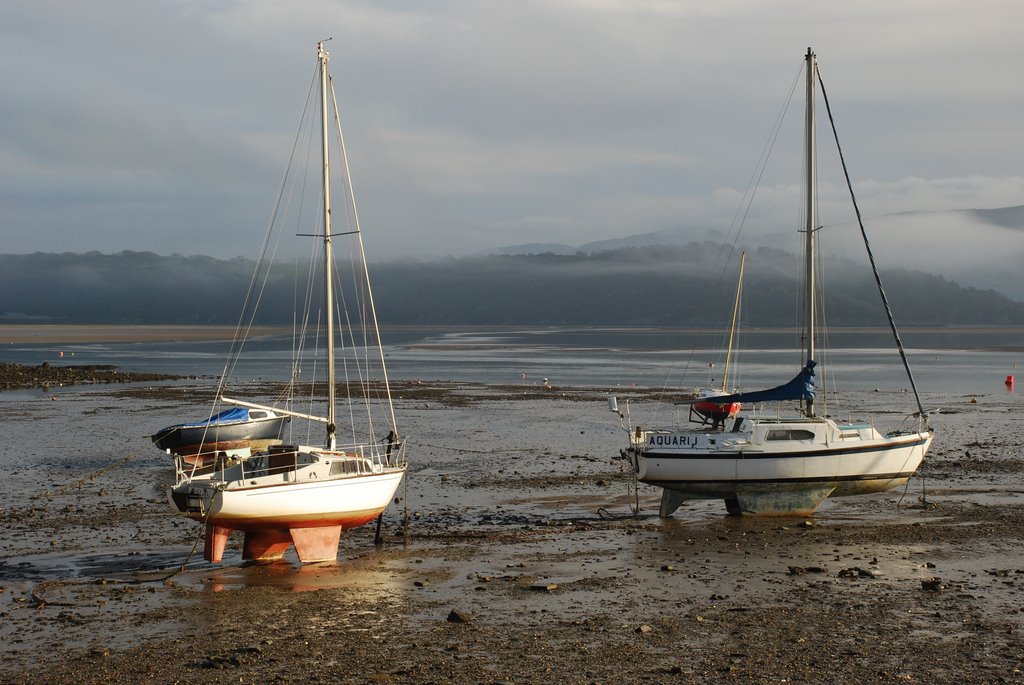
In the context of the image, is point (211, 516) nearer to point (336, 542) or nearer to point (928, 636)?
point (336, 542)

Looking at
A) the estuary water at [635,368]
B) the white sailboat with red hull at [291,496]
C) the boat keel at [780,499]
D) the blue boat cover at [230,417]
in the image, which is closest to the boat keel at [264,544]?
the white sailboat with red hull at [291,496]

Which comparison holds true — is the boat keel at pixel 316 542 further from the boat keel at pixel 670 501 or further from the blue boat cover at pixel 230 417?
the blue boat cover at pixel 230 417

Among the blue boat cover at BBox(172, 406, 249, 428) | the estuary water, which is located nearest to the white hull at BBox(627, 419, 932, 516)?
the blue boat cover at BBox(172, 406, 249, 428)

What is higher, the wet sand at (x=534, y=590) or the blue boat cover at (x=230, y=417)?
the blue boat cover at (x=230, y=417)

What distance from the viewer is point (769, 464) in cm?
2567

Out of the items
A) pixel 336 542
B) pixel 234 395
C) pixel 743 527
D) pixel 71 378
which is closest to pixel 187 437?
pixel 336 542

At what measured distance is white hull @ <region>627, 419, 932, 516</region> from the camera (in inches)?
1013

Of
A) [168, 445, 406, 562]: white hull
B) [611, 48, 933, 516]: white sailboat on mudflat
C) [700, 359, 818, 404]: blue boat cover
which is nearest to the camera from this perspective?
[168, 445, 406, 562]: white hull

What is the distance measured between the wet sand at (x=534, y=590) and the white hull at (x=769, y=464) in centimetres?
72

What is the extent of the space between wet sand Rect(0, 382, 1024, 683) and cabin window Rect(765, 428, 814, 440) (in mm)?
2014

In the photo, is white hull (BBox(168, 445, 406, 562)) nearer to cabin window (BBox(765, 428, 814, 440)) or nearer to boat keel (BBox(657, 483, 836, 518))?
boat keel (BBox(657, 483, 836, 518))

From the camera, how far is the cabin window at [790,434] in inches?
1029

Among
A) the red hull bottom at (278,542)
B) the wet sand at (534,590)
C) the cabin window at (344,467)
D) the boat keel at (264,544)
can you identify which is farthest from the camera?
the cabin window at (344,467)

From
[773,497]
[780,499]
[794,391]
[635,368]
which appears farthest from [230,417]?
[635,368]
